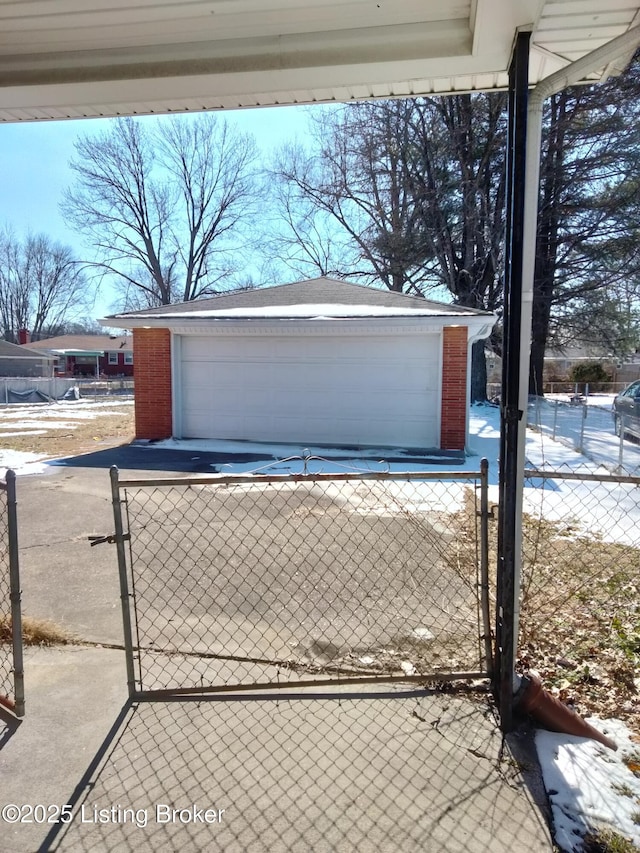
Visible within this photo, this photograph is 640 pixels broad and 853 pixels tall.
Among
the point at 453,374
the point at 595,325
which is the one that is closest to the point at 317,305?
the point at 453,374

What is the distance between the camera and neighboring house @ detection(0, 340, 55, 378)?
1529 inches

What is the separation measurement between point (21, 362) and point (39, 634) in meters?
42.5

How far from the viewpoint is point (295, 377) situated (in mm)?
11898

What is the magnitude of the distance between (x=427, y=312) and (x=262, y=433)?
451cm

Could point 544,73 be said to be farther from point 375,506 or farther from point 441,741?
point 375,506

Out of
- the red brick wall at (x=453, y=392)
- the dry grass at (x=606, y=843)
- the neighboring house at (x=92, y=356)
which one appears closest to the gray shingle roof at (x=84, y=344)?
the neighboring house at (x=92, y=356)

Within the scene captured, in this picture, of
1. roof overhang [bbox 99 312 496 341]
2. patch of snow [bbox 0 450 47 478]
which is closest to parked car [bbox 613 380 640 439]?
roof overhang [bbox 99 312 496 341]

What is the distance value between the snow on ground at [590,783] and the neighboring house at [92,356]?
170ft

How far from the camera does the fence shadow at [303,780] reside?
1.86 metres

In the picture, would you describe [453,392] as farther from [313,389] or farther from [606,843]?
[606,843]

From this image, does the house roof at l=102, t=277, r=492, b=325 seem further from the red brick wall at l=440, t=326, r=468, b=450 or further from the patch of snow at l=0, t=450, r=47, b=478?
the patch of snow at l=0, t=450, r=47, b=478

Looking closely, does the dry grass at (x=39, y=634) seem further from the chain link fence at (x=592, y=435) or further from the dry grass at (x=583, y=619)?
the chain link fence at (x=592, y=435)

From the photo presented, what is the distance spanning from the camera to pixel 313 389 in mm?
11859

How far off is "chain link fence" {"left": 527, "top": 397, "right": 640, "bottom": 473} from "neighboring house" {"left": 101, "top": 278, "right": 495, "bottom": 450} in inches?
84.4
